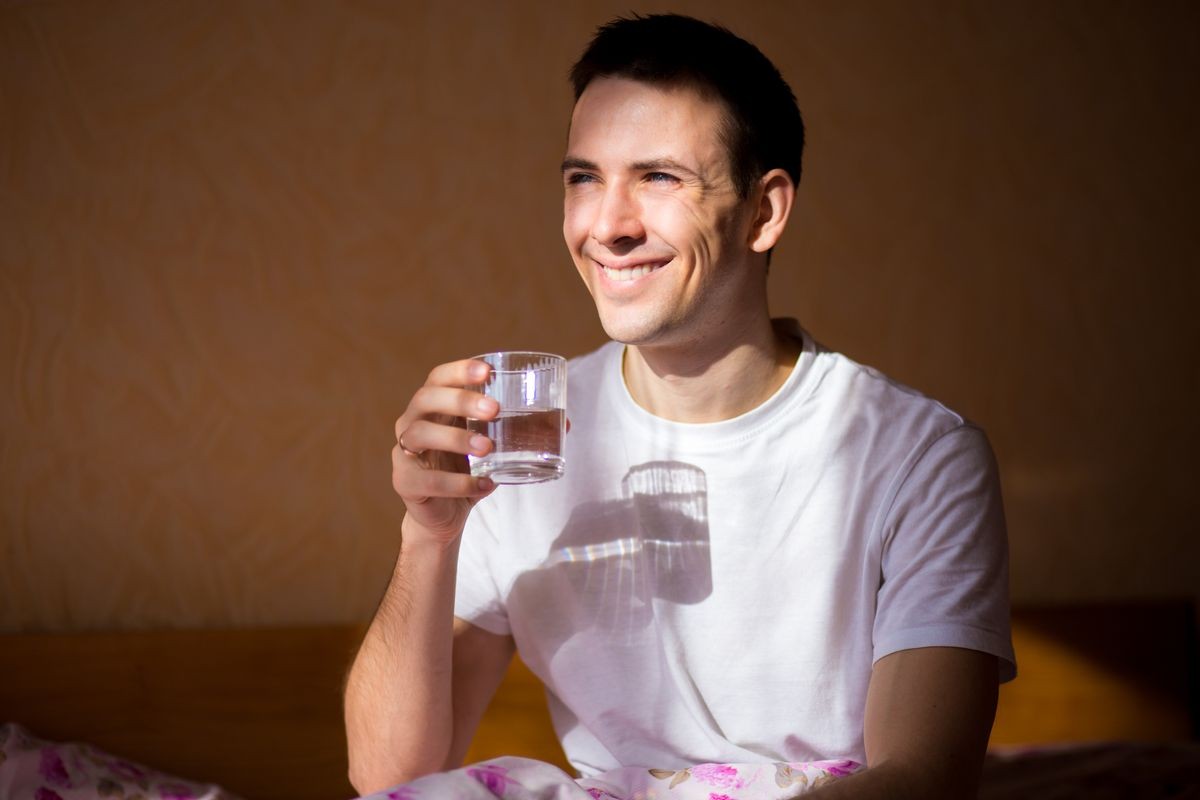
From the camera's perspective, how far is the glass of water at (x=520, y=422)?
54.5 inches

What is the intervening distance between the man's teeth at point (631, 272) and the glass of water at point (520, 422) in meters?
0.31

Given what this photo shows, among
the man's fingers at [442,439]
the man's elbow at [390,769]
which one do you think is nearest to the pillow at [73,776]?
the man's elbow at [390,769]

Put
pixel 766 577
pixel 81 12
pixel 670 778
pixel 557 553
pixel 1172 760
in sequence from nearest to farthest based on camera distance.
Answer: pixel 670 778
pixel 766 577
pixel 557 553
pixel 1172 760
pixel 81 12

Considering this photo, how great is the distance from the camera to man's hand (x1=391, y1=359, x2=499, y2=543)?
1.38 metres

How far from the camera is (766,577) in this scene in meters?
1.67

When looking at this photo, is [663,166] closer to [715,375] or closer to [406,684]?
[715,375]

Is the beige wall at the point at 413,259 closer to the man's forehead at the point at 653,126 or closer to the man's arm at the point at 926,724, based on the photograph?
the man's forehead at the point at 653,126

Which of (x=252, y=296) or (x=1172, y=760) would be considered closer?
(x=1172, y=760)

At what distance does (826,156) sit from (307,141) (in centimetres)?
123

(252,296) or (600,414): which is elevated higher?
(252,296)

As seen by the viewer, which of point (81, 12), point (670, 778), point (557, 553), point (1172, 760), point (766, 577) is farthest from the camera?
point (81, 12)

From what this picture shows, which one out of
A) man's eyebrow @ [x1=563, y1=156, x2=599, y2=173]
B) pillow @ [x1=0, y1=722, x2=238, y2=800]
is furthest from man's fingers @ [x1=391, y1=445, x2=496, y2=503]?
pillow @ [x1=0, y1=722, x2=238, y2=800]

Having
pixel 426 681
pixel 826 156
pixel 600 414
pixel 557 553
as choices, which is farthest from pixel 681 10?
pixel 426 681

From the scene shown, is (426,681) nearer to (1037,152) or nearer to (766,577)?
(766,577)
